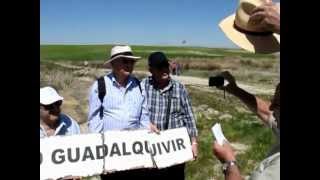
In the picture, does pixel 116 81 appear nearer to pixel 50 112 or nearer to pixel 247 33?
pixel 50 112

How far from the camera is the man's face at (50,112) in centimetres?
453

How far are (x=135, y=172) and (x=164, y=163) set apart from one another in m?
0.27

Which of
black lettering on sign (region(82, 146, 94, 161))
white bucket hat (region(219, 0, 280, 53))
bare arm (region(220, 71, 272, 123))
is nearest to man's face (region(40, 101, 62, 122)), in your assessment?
black lettering on sign (region(82, 146, 94, 161))

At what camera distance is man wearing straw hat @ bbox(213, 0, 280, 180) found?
2.42 m

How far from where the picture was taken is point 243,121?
1369 cm

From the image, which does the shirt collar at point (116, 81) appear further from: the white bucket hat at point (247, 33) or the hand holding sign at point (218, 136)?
the hand holding sign at point (218, 136)

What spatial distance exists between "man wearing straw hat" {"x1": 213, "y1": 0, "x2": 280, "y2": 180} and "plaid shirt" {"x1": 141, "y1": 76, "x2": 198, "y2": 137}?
83.8 inches

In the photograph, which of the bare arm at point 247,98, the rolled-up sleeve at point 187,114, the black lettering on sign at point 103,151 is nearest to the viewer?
the bare arm at point 247,98

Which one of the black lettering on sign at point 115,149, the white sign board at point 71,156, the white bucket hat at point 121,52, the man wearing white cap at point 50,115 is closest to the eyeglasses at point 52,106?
the man wearing white cap at point 50,115

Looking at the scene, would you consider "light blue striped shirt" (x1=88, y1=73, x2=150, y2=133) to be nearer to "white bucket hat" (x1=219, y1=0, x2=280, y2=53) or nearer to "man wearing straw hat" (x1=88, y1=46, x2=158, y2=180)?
"man wearing straw hat" (x1=88, y1=46, x2=158, y2=180)

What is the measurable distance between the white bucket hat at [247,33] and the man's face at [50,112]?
1.97 metres
